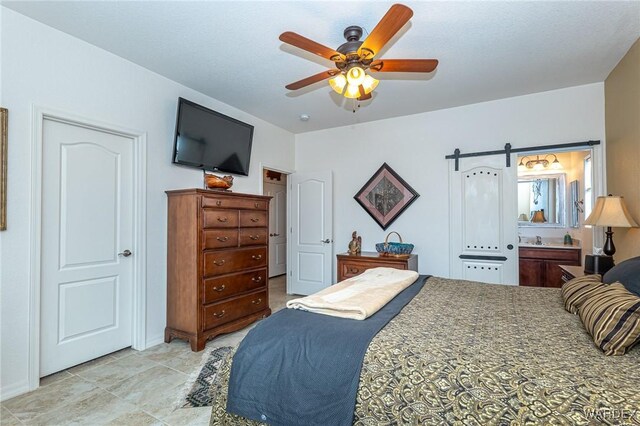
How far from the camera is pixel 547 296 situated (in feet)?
7.07

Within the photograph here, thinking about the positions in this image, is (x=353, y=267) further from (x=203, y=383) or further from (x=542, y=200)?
(x=542, y=200)

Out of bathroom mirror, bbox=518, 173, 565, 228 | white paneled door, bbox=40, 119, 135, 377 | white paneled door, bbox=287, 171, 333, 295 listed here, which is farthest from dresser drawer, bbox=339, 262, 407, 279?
bathroom mirror, bbox=518, 173, 565, 228

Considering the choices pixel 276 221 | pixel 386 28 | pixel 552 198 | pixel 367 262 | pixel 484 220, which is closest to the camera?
pixel 386 28

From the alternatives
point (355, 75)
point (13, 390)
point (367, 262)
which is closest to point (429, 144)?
point (367, 262)

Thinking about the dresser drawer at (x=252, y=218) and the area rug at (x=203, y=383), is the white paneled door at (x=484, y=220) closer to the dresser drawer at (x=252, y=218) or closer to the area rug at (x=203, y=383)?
the dresser drawer at (x=252, y=218)

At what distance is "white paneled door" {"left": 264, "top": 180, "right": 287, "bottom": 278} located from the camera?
22.7 ft

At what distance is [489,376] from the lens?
3.66ft

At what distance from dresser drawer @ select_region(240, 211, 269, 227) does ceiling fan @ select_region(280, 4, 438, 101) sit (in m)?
1.61

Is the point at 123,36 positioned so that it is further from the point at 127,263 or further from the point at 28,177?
the point at 127,263

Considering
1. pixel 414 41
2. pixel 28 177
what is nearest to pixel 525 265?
pixel 414 41

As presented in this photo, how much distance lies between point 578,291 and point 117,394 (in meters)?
3.11

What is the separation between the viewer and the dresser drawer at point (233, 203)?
3102 millimetres

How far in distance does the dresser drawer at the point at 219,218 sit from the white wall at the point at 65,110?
21.5 inches

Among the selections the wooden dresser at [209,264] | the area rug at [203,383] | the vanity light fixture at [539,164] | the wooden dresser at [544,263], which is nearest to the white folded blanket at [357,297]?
the area rug at [203,383]
